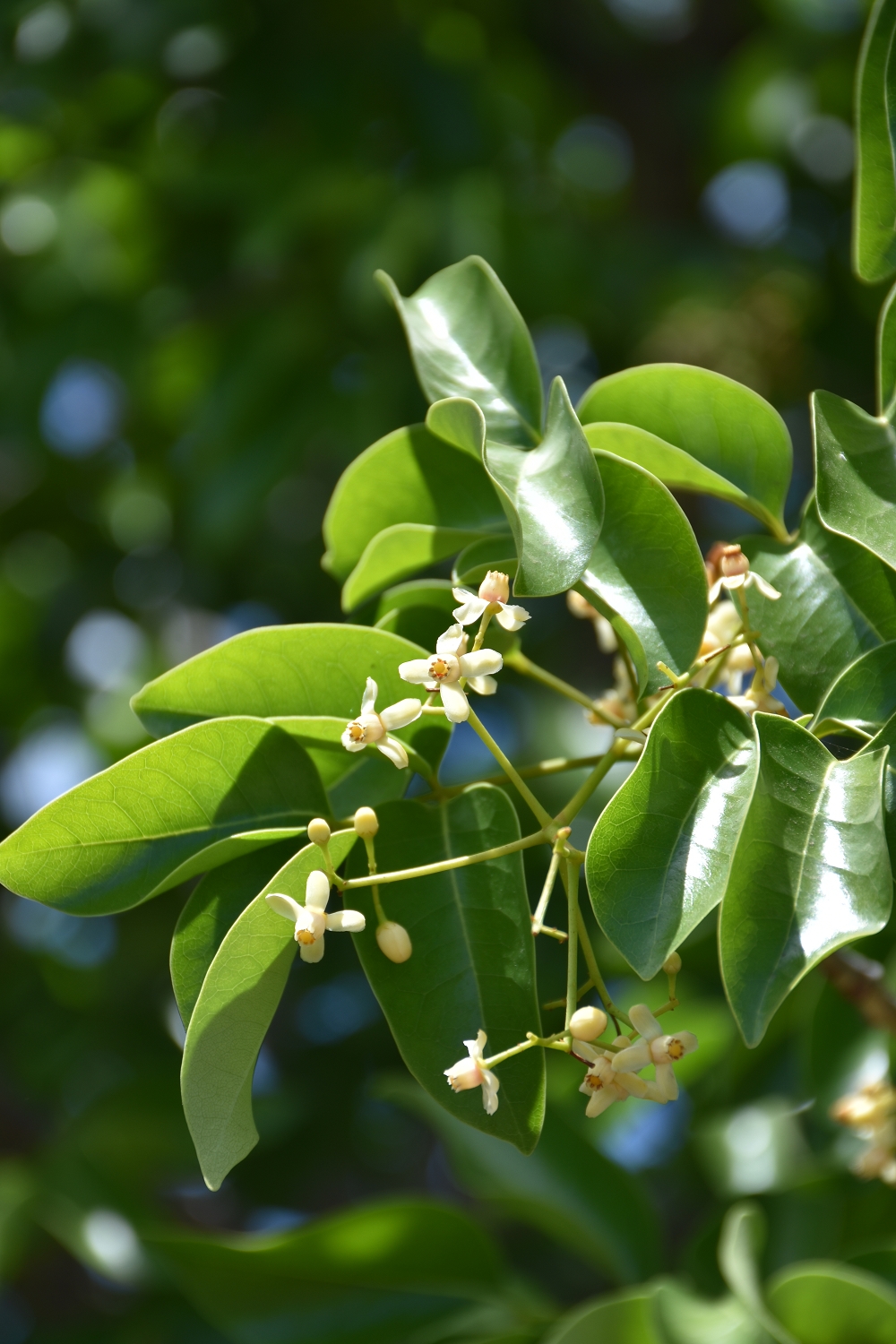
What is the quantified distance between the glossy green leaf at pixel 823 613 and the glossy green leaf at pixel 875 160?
0.18 meters

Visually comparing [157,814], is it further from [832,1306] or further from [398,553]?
[832,1306]

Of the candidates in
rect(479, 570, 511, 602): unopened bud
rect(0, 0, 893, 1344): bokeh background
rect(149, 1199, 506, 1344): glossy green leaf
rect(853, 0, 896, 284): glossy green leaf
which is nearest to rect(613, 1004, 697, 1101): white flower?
rect(479, 570, 511, 602): unopened bud

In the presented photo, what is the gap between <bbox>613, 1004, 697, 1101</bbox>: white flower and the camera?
26.3 inches

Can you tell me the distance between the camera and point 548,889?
693 millimetres

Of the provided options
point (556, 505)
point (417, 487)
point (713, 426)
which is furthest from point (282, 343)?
point (556, 505)

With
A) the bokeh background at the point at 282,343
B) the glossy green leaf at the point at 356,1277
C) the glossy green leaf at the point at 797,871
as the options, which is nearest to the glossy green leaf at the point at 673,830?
the glossy green leaf at the point at 797,871

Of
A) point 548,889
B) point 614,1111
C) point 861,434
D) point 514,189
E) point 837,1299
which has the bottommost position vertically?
point 614,1111

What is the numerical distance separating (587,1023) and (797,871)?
0.44ft

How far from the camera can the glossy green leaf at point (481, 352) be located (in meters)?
0.87

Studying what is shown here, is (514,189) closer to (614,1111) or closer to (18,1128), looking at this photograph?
(614,1111)

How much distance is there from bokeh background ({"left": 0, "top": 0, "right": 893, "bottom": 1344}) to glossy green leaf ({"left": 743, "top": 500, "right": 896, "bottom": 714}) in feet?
3.15

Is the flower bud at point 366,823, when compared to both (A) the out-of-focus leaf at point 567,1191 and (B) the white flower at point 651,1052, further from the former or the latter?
(A) the out-of-focus leaf at point 567,1191

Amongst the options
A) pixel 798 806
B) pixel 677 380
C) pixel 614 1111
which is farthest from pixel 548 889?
pixel 614 1111

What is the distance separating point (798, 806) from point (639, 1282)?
35.8 inches
